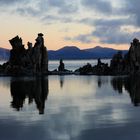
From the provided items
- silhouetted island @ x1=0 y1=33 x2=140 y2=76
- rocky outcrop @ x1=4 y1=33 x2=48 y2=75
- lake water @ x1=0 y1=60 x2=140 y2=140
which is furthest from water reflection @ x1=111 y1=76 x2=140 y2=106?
rocky outcrop @ x1=4 y1=33 x2=48 y2=75

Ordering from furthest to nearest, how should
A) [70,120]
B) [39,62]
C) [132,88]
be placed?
[39,62] < [132,88] < [70,120]

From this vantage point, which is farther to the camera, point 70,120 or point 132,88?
point 132,88

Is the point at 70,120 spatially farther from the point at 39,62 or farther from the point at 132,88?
the point at 39,62

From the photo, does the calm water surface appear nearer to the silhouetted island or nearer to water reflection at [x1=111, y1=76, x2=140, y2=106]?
water reflection at [x1=111, y1=76, x2=140, y2=106]

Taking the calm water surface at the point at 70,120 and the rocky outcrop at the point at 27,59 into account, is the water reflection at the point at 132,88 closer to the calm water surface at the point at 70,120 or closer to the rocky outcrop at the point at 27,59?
the calm water surface at the point at 70,120

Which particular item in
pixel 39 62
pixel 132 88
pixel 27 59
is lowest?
pixel 132 88

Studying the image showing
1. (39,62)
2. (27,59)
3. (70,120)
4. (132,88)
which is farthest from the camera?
(39,62)

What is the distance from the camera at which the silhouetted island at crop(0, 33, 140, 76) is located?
14938 centimetres

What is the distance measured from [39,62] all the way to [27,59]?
405 centimetres

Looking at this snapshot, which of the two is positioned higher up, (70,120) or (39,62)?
(39,62)

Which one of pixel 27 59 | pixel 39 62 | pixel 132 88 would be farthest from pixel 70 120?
pixel 39 62

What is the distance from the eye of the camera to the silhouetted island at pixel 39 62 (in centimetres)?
14938

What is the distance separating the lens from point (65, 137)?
29.8 meters

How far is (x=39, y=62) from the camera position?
155 meters
